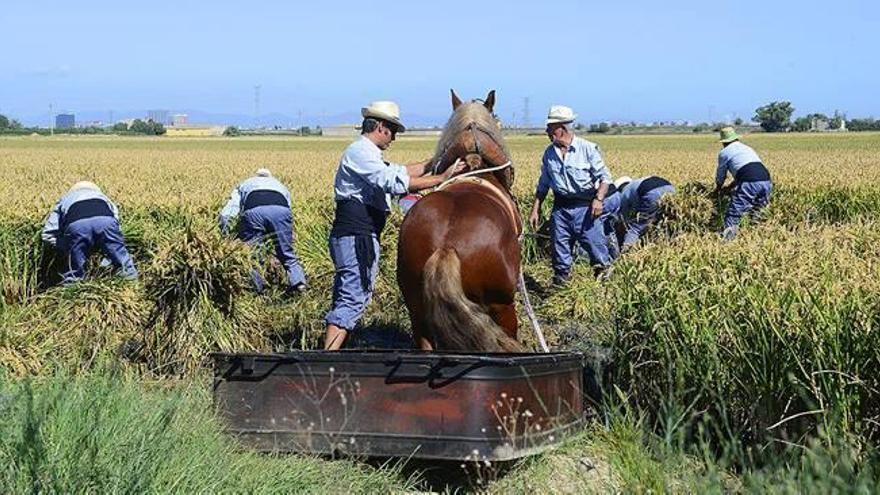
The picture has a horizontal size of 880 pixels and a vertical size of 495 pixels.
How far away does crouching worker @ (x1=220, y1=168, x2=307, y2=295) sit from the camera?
10.8m

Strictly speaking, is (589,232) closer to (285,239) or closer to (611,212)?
(611,212)

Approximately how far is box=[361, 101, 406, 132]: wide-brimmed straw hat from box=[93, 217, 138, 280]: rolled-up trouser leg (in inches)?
118

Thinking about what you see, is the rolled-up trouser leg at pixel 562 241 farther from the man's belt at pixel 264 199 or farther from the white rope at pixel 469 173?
the white rope at pixel 469 173

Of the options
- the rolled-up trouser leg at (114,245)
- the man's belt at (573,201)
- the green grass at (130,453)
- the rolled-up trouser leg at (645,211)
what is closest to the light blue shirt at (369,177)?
the green grass at (130,453)

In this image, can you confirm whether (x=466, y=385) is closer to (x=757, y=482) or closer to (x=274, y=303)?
(x=757, y=482)

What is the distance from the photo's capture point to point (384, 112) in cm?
825

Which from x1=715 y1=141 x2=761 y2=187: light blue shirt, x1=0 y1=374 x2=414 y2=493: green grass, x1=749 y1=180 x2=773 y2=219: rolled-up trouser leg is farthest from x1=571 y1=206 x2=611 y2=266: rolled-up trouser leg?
x1=0 y1=374 x2=414 y2=493: green grass

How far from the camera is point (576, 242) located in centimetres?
1155

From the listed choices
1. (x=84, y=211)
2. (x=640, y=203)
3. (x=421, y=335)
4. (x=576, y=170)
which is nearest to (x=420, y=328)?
(x=421, y=335)

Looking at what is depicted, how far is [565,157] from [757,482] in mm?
8308

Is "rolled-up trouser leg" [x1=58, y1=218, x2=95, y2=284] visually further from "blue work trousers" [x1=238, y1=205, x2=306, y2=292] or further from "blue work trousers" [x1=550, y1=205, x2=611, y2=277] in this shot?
"blue work trousers" [x1=550, y1=205, x2=611, y2=277]

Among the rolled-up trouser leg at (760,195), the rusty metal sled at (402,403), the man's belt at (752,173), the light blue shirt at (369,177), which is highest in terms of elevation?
the light blue shirt at (369,177)

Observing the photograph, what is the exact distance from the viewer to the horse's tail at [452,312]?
6543 mm

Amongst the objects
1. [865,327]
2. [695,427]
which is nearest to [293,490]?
[695,427]
